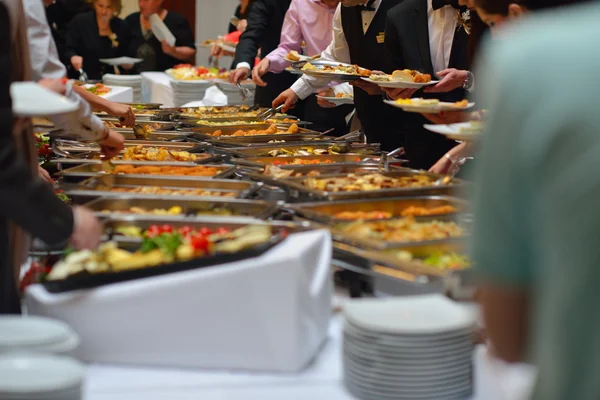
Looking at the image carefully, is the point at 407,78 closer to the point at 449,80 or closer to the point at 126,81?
the point at 449,80

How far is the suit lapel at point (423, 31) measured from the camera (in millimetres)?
3928

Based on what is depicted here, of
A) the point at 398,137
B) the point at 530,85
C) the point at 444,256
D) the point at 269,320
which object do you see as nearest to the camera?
the point at 530,85

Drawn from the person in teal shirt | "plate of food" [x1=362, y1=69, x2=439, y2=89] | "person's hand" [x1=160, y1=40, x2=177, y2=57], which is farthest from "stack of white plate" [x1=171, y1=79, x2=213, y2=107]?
the person in teal shirt

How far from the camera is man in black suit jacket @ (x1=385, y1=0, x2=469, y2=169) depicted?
12.7 feet

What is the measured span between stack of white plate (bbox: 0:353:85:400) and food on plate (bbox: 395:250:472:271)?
0.76 meters

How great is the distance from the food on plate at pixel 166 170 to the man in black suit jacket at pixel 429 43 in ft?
4.13

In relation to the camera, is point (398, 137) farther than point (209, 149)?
Yes

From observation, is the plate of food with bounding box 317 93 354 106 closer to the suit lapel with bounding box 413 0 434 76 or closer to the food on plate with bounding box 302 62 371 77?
the food on plate with bounding box 302 62 371 77

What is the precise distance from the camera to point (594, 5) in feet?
2.98

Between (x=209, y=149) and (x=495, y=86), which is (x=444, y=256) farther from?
(x=209, y=149)

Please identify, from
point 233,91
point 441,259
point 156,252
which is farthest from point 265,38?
point 156,252

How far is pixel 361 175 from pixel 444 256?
0.87 meters

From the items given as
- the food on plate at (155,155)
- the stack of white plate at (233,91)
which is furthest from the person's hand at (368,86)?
the stack of white plate at (233,91)

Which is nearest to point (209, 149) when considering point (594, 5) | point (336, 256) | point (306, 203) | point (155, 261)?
point (306, 203)
